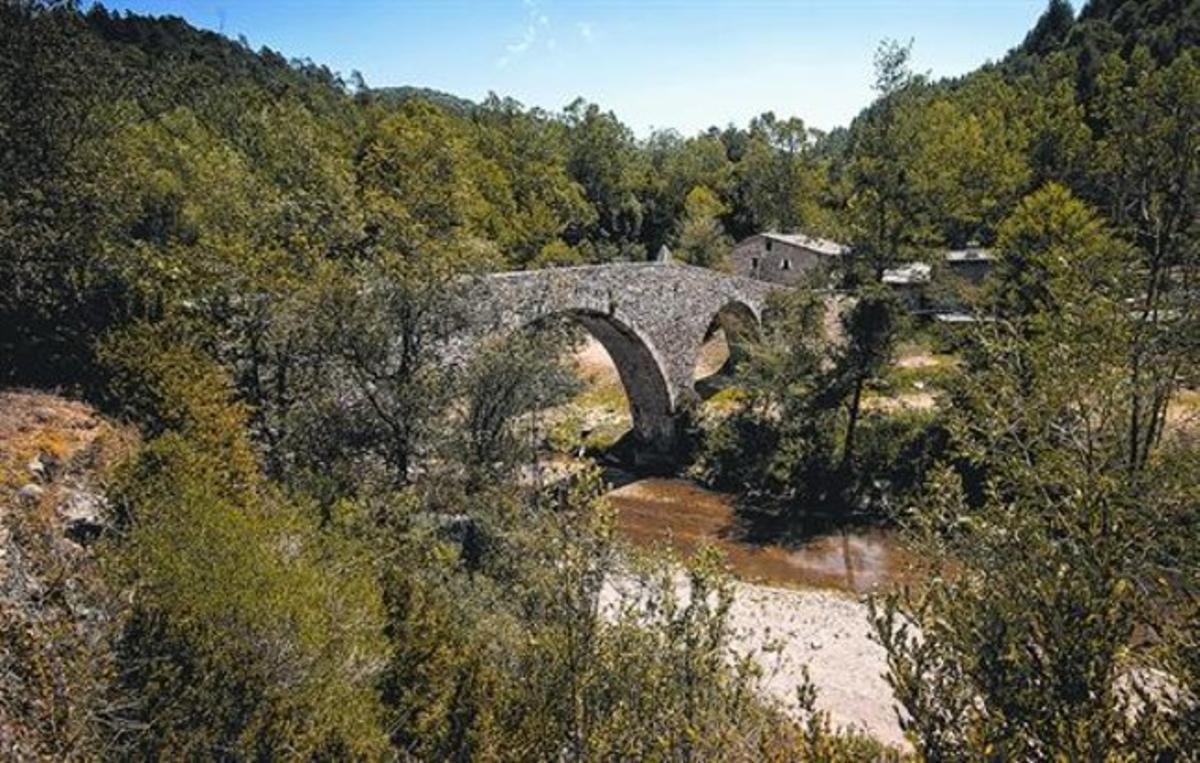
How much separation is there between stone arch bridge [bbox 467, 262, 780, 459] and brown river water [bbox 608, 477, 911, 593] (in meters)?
4.09

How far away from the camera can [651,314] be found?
30219mm

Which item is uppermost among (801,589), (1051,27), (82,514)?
(1051,27)

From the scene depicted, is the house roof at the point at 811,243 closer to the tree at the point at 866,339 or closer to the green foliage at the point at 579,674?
the tree at the point at 866,339

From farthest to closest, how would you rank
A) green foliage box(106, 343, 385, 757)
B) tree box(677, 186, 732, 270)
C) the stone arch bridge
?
tree box(677, 186, 732, 270)
the stone arch bridge
green foliage box(106, 343, 385, 757)

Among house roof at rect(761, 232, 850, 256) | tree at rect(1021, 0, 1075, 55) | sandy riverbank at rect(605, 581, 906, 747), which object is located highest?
tree at rect(1021, 0, 1075, 55)

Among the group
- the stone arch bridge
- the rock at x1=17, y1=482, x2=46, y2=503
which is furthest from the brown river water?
the rock at x1=17, y1=482, x2=46, y2=503

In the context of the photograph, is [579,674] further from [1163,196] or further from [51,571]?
[1163,196]

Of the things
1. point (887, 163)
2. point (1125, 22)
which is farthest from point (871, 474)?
point (1125, 22)

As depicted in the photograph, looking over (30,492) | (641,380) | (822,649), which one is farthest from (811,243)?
(30,492)

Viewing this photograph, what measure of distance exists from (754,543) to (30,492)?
1973 centimetres

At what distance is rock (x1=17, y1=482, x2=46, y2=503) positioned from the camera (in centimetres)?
999

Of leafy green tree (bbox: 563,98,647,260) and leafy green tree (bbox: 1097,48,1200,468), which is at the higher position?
leafy green tree (bbox: 563,98,647,260)

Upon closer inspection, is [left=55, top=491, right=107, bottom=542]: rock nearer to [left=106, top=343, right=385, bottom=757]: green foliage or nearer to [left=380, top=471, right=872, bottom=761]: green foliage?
[left=106, top=343, right=385, bottom=757]: green foliage

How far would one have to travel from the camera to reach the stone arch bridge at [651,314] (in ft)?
82.3
